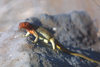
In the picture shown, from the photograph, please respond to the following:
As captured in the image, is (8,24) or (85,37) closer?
(85,37)

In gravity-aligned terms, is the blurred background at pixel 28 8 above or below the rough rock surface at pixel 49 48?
above

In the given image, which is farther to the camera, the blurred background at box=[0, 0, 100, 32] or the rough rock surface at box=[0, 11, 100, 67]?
the blurred background at box=[0, 0, 100, 32]

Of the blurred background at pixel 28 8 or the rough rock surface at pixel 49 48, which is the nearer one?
the rough rock surface at pixel 49 48

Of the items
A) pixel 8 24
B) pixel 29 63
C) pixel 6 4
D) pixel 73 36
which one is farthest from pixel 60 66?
pixel 6 4

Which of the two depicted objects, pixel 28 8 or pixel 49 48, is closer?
pixel 49 48

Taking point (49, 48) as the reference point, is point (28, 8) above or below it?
above

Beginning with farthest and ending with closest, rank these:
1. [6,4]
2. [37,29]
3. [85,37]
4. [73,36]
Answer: [6,4] < [85,37] < [73,36] < [37,29]

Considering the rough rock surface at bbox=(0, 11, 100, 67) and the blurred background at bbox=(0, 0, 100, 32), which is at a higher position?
the blurred background at bbox=(0, 0, 100, 32)

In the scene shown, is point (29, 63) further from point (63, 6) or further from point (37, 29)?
point (63, 6)
